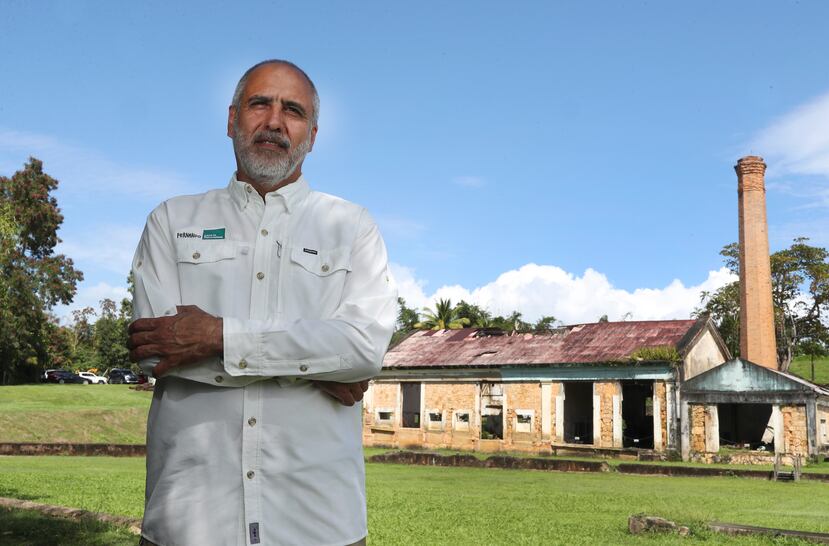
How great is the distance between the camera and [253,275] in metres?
2.32

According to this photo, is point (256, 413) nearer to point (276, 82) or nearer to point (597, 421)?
point (276, 82)

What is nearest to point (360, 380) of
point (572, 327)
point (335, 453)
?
point (335, 453)

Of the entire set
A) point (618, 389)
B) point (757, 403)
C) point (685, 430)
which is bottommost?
point (685, 430)

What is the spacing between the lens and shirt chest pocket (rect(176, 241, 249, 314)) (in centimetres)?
231

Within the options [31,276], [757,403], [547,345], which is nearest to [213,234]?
[757,403]

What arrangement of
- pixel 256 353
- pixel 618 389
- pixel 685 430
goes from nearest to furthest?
pixel 256 353 → pixel 685 430 → pixel 618 389

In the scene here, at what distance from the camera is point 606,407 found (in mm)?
29875

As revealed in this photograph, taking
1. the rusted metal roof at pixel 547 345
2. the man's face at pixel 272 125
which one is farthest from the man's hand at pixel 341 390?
the rusted metal roof at pixel 547 345

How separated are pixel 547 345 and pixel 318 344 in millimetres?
31223

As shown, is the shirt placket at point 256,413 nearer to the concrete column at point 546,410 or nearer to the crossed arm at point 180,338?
the crossed arm at point 180,338

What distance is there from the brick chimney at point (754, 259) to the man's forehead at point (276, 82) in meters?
39.9

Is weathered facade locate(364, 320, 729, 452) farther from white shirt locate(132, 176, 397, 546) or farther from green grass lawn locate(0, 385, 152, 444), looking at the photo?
white shirt locate(132, 176, 397, 546)

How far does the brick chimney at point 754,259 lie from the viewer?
38.8 meters

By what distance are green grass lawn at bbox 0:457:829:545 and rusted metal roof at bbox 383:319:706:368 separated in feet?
32.1
